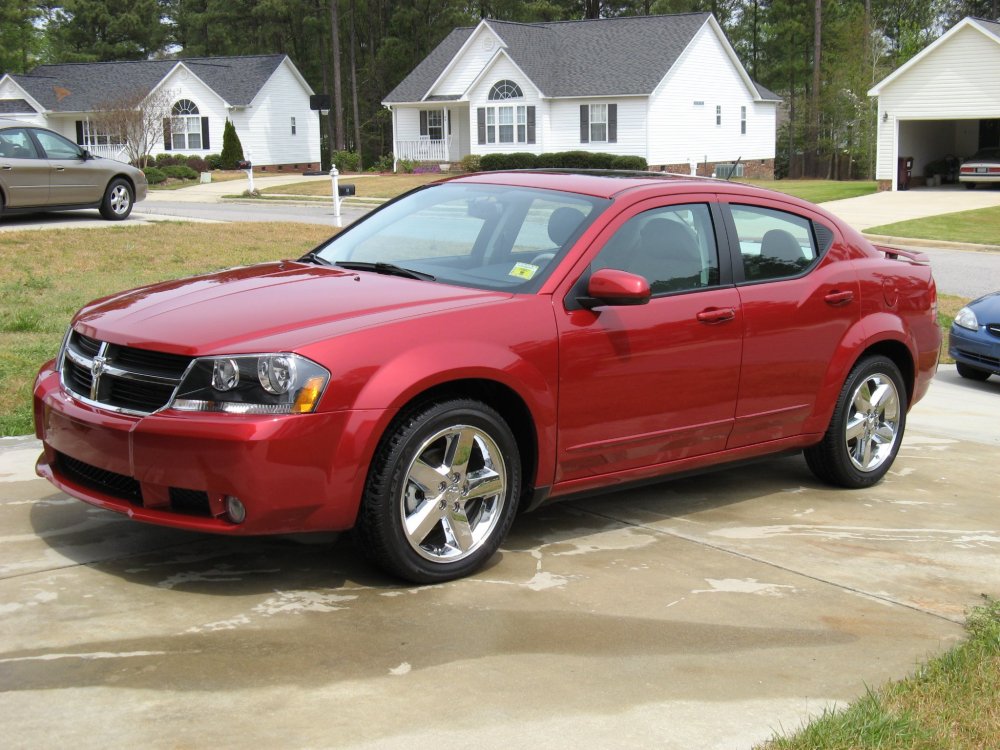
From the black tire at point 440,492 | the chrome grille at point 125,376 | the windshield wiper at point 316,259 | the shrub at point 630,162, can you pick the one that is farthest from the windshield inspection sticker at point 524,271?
the shrub at point 630,162

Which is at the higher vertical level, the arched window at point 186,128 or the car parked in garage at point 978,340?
Result: the arched window at point 186,128

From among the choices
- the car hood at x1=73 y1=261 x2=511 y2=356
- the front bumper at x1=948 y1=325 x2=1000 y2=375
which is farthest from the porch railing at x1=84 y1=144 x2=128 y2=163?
the car hood at x1=73 y1=261 x2=511 y2=356

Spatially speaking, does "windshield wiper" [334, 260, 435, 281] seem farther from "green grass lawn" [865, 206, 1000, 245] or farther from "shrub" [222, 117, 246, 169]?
"shrub" [222, 117, 246, 169]

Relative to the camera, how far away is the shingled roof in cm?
4822

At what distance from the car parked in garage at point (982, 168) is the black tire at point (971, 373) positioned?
30710 mm

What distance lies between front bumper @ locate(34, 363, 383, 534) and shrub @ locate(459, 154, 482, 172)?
42.2 metres

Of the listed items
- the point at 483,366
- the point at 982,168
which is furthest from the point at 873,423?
the point at 982,168

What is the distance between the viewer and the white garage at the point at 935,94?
1532 inches

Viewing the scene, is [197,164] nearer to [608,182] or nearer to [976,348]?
[976,348]

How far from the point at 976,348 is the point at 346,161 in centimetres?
4534

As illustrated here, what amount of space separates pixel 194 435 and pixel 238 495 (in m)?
0.27

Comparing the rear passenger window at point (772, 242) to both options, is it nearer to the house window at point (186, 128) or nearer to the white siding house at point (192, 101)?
the white siding house at point (192, 101)

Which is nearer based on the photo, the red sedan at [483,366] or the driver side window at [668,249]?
the red sedan at [483,366]

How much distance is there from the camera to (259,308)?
16.0ft
